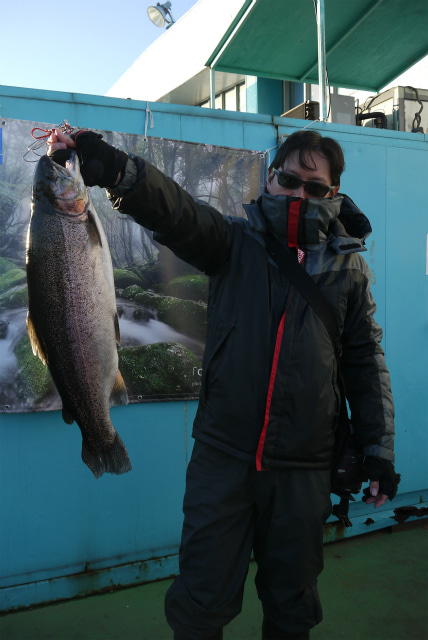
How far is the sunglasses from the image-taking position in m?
2.07

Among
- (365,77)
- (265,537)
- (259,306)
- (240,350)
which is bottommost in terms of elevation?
(265,537)

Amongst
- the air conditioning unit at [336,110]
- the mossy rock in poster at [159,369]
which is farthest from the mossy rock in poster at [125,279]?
the air conditioning unit at [336,110]

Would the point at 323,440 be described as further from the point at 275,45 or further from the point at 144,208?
the point at 275,45

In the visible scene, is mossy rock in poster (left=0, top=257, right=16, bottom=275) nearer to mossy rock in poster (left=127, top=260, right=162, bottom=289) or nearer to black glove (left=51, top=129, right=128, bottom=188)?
mossy rock in poster (left=127, top=260, right=162, bottom=289)

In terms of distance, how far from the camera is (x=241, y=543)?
1921 mm

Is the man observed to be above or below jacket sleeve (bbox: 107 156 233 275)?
below

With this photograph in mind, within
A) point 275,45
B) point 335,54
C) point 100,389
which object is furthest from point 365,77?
point 100,389

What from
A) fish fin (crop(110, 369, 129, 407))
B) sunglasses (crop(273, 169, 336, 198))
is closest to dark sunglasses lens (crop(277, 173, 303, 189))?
sunglasses (crop(273, 169, 336, 198))

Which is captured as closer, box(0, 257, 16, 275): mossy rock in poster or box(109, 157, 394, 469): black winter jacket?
box(109, 157, 394, 469): black winter jacket

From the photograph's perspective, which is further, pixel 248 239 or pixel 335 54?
pixel 335 54

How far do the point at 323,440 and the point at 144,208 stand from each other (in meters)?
1.14

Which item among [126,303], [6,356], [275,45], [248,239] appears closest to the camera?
[248,239]

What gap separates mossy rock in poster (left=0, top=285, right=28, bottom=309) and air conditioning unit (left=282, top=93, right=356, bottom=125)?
259 cm

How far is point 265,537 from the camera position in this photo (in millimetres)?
1960
